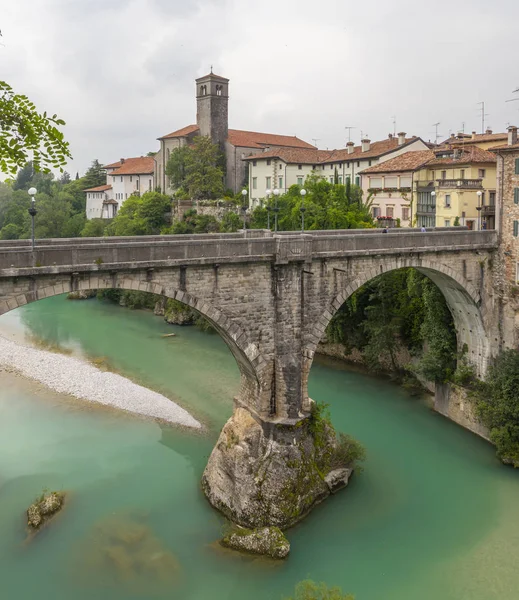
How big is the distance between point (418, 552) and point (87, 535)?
377 inches

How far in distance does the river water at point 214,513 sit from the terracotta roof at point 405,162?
1757cm

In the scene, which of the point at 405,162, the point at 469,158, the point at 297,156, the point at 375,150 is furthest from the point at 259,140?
the point at 469,158

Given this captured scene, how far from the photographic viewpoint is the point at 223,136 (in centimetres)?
6209

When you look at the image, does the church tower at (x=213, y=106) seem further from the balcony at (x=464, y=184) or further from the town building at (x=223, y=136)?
the balcony at (x=464, y=184)

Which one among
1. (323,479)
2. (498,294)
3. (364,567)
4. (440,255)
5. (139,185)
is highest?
(139,185)

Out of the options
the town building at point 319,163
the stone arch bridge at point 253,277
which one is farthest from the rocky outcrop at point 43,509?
the town building at point 319,163

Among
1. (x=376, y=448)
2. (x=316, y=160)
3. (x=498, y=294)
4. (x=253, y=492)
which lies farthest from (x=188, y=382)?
(x=316, y=160)

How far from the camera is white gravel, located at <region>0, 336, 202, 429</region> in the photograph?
2623cm

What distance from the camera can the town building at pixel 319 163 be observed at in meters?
46.6

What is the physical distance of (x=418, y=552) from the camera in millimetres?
16875

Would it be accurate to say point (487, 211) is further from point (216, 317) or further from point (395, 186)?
point (216, 317)

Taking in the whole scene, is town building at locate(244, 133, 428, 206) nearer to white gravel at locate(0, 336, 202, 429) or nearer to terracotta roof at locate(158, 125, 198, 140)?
terracotta roof at locate(158, 125, 198, 140)

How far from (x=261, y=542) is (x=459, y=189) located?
24554 millimetres

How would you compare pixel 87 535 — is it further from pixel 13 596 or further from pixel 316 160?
pixel 316 160
